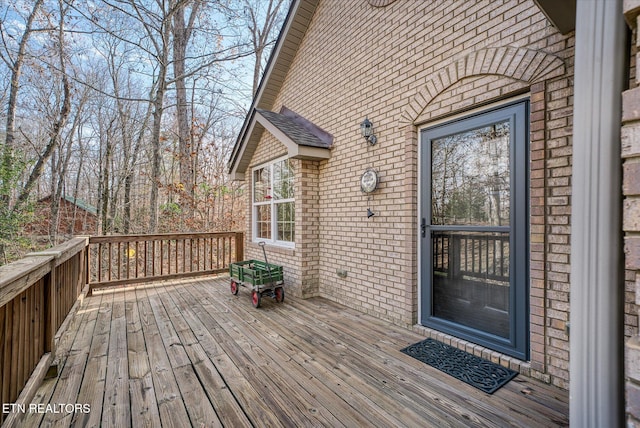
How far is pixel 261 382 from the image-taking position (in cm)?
236

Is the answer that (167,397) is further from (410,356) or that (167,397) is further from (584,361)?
(584,361)

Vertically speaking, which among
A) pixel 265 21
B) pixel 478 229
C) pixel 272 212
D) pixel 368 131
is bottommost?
pixel 478 229

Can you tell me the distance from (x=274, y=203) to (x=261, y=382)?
3.78 m

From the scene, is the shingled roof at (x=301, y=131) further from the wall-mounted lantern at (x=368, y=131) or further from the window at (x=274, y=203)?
the wall-mounted lantern at (x=368, y=131)

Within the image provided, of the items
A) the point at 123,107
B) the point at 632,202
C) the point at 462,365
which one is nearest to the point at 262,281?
the point at 462,365

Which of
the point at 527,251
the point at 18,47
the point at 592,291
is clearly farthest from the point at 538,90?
the point at 18,47

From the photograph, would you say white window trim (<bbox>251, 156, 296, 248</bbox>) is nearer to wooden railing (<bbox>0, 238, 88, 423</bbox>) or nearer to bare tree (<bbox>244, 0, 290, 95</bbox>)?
wooden railing (<bbox>0, 238, 88, 423</bbox>)

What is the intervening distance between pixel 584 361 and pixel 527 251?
160 centimetres

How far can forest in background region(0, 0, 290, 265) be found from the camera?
7.31 meters

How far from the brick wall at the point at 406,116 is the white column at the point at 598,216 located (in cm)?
137

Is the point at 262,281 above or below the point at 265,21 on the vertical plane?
below

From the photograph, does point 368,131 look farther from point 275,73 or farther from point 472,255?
point 275,73

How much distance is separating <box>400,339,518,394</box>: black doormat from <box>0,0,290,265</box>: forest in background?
26.9ft

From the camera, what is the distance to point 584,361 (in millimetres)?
1112
